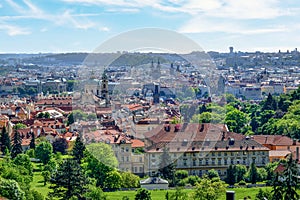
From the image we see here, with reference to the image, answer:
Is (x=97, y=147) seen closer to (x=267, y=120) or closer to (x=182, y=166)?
(x=182, y=166)

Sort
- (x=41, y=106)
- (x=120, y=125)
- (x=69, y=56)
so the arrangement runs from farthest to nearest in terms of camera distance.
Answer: (x=69, y=56) < (x=41, y=106) < (x=120, y=125)

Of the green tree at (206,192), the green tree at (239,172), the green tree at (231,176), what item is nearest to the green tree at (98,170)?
the green tree at (206,192)

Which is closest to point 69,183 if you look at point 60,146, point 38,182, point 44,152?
point 38,182

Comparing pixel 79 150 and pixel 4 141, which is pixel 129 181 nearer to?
pixel 79 150

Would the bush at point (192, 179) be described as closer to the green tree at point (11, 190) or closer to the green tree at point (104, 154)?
the green tree at point (104, 154)

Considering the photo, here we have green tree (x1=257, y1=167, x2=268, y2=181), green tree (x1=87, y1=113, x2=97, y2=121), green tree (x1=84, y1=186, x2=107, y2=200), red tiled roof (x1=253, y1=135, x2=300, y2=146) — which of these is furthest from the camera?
red tiled roof (x1=253, y1=135, x2=300, y2=146)

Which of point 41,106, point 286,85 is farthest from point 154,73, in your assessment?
point 286,85

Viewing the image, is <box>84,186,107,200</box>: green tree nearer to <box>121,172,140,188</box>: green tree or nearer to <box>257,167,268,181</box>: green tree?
<box>121,172,140,188</box>: green tree

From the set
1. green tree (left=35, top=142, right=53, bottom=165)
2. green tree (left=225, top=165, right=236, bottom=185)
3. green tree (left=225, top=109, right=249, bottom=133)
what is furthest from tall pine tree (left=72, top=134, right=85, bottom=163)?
green tree (left=225, top=109, right=249, bottom=133)
